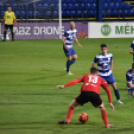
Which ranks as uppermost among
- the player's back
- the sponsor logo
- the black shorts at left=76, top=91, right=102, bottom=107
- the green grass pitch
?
the sponsor logo

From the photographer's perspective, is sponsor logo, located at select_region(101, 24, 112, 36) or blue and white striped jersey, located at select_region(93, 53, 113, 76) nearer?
blue and white striped jersey, located at select_region(93, 53, 113, 76)

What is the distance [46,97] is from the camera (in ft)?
34.8

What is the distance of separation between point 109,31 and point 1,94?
776 inches

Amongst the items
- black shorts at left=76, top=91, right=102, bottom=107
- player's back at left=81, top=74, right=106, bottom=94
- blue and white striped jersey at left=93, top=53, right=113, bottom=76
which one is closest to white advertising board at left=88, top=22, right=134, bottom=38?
blue and white striped jersey at left=93, top=53, right=113, bottom=76

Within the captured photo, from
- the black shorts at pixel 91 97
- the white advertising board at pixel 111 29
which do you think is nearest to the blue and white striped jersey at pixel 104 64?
the black shorts at pixel 91 97

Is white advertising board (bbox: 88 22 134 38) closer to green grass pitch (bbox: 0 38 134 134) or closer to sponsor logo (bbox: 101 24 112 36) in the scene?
sponsor logo (bbox: 101 24 112 36)

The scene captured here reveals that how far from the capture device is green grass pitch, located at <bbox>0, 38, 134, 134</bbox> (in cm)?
771

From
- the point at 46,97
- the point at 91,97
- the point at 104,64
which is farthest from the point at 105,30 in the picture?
the point at 91,97

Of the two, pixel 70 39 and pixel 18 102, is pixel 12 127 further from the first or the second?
pixel 70 39

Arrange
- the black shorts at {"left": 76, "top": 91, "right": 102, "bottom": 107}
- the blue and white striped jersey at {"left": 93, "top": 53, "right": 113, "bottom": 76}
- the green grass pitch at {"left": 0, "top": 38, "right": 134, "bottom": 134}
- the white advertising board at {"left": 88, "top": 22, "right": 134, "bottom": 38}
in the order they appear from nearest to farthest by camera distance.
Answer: the black shorts at {"left": 76, "top": 91, "right": 102, "bottom": 107}, the green grass pitch at {"left": 0, "top": 38, "right": 134, "bottom": 134}, the blue and white striped jersey at {"left": 93, "top": 53, "right": 113, "bottom": 76}, the white advertising board at {"left": 88, "top": 22, "right": 134, "bottom": 38}

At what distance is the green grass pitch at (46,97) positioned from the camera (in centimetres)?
771

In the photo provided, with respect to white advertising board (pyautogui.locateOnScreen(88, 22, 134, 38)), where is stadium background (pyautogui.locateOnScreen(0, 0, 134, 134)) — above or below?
below

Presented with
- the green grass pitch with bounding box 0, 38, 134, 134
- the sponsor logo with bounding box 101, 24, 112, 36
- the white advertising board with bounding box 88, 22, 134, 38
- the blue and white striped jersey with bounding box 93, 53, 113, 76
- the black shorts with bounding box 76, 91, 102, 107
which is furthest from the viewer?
the sponsor logo with bounding box 101, 24, 112, 36

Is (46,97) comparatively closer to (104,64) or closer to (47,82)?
(104,64)
